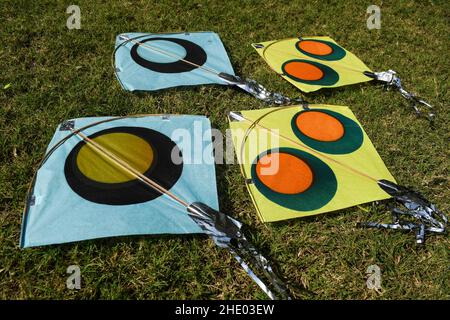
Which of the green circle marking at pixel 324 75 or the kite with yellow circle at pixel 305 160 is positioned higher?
the green circle marking at pixel 324 75

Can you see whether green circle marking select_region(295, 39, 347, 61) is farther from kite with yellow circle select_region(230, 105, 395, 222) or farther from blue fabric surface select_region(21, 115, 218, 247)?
blue fabric surface select_region(21, 115, 218, 247)

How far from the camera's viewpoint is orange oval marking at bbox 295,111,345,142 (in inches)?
95.0

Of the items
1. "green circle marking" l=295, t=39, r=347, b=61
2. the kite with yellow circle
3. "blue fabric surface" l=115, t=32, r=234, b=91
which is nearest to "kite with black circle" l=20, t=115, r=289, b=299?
the kite with yellow circle

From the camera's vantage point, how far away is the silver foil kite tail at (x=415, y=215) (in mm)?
1915

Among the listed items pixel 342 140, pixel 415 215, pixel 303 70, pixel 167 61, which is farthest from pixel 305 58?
pixel 415 215

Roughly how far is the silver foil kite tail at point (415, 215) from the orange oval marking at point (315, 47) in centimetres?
173

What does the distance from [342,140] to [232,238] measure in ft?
3.73

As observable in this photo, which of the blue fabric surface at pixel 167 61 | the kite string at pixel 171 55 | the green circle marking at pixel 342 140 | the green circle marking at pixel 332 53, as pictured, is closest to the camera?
the green circle marking at pixel 342 140

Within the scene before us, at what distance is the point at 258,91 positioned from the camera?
276 centimetres

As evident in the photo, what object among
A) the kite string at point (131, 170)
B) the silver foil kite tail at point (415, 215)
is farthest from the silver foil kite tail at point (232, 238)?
the silver foil kite tail at point (415, 215)

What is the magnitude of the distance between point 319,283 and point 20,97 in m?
2.29

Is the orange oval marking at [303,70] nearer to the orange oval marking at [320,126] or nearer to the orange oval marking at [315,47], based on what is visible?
the orange oval marking at [315,47]

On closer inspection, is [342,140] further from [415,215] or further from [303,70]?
[303,70]

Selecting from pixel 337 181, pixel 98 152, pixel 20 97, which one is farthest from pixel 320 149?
pixel 20 97
